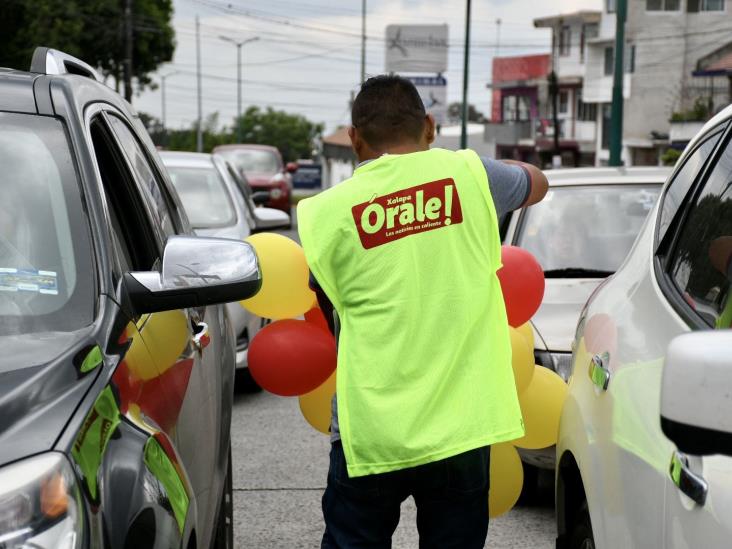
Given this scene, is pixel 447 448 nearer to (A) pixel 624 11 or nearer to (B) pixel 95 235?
(B) pixel 95 235

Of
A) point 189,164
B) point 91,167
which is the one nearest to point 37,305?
point 91,167

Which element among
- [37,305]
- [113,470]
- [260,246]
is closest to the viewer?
[113,470]

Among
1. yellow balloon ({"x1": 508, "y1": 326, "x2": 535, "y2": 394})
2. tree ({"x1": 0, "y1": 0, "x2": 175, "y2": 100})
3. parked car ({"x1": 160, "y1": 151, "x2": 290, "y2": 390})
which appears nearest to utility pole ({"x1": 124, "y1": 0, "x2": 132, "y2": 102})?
tree ({"x1": 0, "y1": 0, "x2": 175, "y2": 100})

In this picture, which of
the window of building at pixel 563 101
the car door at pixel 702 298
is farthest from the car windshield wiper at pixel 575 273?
the window of building at pixel 563 101

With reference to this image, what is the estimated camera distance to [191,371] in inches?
140

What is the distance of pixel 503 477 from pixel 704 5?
2648 inches

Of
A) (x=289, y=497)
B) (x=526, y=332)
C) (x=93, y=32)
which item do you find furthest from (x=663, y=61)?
(x=526, y=332)

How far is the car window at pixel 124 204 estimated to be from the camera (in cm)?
357

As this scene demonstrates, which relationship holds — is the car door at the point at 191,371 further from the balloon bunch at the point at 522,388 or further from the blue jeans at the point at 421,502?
the balloon bunch at the point at 522,388

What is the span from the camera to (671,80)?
6844 centimetres

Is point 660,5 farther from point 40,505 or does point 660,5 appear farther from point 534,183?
point 40,505

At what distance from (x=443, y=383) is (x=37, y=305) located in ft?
3.28

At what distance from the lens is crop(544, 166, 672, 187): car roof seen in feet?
24.9

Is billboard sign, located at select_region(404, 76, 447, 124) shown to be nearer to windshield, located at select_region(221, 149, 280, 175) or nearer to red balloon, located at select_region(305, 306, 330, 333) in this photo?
windshield, located at select_region(221, 149, 280, 175)
